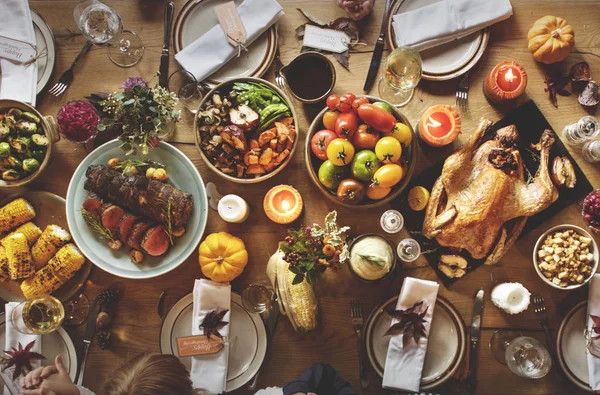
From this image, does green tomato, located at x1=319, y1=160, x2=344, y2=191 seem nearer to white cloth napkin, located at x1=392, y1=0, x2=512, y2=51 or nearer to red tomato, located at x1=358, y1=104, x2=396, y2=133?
red tomato, located at x1=358, y1=104, x2=396, y2=133

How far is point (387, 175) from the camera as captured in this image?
2010 millimetres

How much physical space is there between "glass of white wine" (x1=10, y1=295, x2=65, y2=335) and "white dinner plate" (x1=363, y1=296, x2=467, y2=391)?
1.44 meters

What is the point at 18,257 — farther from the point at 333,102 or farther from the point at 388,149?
the point at 388,149

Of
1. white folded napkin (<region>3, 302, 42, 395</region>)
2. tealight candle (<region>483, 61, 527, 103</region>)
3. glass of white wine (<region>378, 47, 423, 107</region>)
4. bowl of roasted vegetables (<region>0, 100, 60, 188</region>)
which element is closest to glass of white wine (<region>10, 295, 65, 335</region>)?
white folded napkin (<region>3, 302, 42, 395</region>)

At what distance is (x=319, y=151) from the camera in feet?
6.93

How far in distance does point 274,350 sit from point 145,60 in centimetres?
159

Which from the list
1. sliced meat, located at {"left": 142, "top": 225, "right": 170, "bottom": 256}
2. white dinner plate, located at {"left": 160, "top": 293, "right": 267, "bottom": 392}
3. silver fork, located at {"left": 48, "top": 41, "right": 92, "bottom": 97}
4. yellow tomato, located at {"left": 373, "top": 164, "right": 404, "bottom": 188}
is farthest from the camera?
silver fork, located at {"left": 48, "top": 41, "right": 92, "bottom": 97}

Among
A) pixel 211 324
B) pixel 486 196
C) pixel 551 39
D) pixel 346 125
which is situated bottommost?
pixel 211 324

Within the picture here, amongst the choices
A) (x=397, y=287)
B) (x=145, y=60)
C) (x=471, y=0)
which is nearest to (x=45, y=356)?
(x=145, y=60)

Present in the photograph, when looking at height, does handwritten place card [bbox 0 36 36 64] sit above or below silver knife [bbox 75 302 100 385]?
above

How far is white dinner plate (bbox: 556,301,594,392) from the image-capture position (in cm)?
218

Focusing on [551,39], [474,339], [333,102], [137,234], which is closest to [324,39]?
[333,102]

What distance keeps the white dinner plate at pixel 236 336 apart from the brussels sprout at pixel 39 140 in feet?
3.18

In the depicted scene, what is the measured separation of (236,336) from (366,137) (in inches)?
44.4
